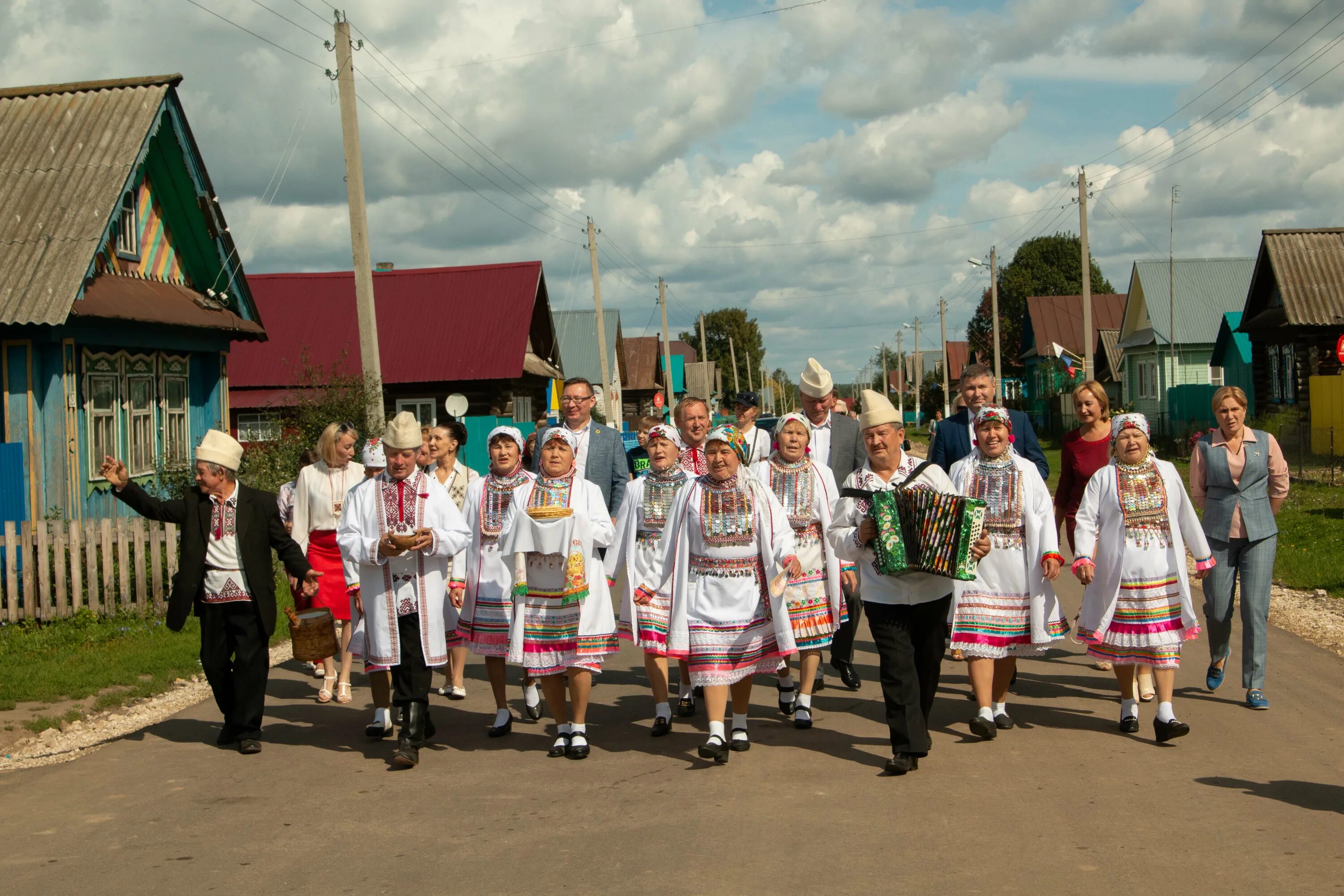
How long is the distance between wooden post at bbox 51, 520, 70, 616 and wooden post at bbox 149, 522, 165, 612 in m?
0.76

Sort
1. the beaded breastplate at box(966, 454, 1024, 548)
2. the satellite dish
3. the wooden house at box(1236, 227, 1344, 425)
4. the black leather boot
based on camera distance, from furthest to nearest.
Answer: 1. the wooden house at box(1236, 227, 1344, 425)
2. the satellite dish
3. the beaded breastplate at box(966, 454, 1024, 548)
4. the black leather boot

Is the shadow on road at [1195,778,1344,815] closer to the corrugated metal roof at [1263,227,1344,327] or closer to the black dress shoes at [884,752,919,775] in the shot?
the black dress shoes at [884,752,919,775]

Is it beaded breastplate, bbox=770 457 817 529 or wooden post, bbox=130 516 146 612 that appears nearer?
beaded breastplate, bbox=770 457 817 529

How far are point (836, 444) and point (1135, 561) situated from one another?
243 cm

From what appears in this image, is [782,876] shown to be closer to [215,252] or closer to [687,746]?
[687,746]

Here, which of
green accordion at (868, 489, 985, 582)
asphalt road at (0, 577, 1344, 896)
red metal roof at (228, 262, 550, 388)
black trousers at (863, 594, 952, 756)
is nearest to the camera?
asphalt road at (0, 577, 1344, 896)

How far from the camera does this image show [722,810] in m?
5.85

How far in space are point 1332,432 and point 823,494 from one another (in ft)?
64.3

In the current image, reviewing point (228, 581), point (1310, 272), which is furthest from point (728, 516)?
point (1310, 272)

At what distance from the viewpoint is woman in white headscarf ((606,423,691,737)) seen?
284 inches

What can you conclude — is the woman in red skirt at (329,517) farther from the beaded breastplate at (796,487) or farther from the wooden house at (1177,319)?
the wooden house at (1177,319)

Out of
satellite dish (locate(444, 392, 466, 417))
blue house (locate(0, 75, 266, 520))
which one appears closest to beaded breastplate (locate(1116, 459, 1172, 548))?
blue house (locate(0, 75, 266, 520))

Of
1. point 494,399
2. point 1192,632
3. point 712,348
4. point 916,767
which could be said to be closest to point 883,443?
point 916,767

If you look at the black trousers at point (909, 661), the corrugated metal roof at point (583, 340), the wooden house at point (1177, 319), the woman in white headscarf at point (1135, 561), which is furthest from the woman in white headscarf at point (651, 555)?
the corrugated metal roof at point (583, 340)
